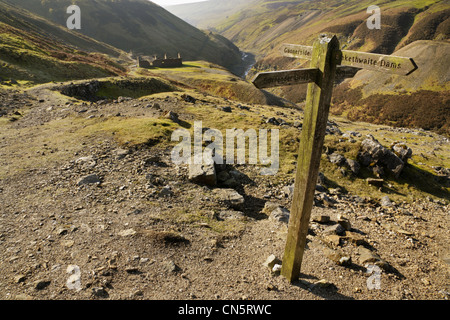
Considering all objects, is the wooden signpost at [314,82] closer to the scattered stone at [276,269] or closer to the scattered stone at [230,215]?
the scattered stone at [276,269]

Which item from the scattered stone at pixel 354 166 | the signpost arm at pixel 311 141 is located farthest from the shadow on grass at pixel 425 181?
the signpost arm at pixel 311 141

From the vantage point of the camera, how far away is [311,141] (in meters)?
5.59

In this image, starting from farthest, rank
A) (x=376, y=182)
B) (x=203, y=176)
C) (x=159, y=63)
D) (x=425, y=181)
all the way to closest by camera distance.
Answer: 1. (x=159, y=63)
2. (x=425, y=181)
3. (x=376, y=182)
4. (x=203, y=176)

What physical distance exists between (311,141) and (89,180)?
395 inches

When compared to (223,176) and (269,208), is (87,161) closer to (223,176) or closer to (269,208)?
(223,176)

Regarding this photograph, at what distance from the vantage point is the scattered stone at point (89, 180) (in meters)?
11.3

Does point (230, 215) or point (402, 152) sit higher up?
point (402, 152)

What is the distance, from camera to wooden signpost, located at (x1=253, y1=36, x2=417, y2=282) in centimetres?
479

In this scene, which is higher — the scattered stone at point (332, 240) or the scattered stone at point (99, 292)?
the scattered stone at point (332, 240)

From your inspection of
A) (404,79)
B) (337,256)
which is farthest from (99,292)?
(404,79)

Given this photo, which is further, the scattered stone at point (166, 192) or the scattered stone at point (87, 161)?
the scattered stone at point (87, 161)

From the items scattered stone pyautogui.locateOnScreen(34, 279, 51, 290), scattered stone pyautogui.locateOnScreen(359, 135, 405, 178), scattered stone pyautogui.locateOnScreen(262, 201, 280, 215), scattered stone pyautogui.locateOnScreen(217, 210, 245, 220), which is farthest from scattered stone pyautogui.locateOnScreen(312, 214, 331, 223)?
scattered stone pyautogui.locateOnScreen(34, 279, 51, 290)

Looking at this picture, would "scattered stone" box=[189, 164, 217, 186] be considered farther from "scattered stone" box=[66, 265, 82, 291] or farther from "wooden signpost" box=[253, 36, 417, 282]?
"wooden signpost" box=[253, 36, 417, 282]
